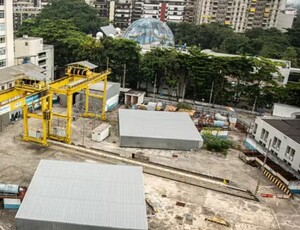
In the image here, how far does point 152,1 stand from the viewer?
119 meters

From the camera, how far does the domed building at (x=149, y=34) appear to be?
242 feet

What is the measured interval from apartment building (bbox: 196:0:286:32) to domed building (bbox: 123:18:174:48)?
4460 cm

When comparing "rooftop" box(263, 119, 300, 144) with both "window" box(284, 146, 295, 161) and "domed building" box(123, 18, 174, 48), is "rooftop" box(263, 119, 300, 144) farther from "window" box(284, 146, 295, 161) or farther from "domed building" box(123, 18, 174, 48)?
"domed building" box(123, 18, 174, 48)

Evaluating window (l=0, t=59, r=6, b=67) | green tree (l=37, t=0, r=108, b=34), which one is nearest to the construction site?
window (l=0, t=59, r=6, b=67)

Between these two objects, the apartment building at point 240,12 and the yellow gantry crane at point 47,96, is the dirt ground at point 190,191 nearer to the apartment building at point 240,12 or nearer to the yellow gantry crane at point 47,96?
the yellow gantry crane at point 47,96

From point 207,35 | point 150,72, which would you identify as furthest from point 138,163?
point 207,35

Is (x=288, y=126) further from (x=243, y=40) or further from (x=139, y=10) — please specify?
(x=139, y=10)

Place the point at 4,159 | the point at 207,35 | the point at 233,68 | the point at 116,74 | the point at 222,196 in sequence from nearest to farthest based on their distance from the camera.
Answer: the point at 222,196
the point at 4,159
the point at 233,68
the point at 116,74
the point at 207,35

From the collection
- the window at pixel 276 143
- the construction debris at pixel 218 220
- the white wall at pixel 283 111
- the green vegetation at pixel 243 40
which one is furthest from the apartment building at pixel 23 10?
the construction debris at pixel 218 220

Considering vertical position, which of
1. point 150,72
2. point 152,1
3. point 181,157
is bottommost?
point 181,157

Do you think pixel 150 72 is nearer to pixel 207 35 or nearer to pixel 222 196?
pixel 222 196

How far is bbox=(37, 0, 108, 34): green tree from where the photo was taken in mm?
89963

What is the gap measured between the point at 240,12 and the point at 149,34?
53976 millimetres

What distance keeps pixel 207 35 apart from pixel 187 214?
77.1 metres
